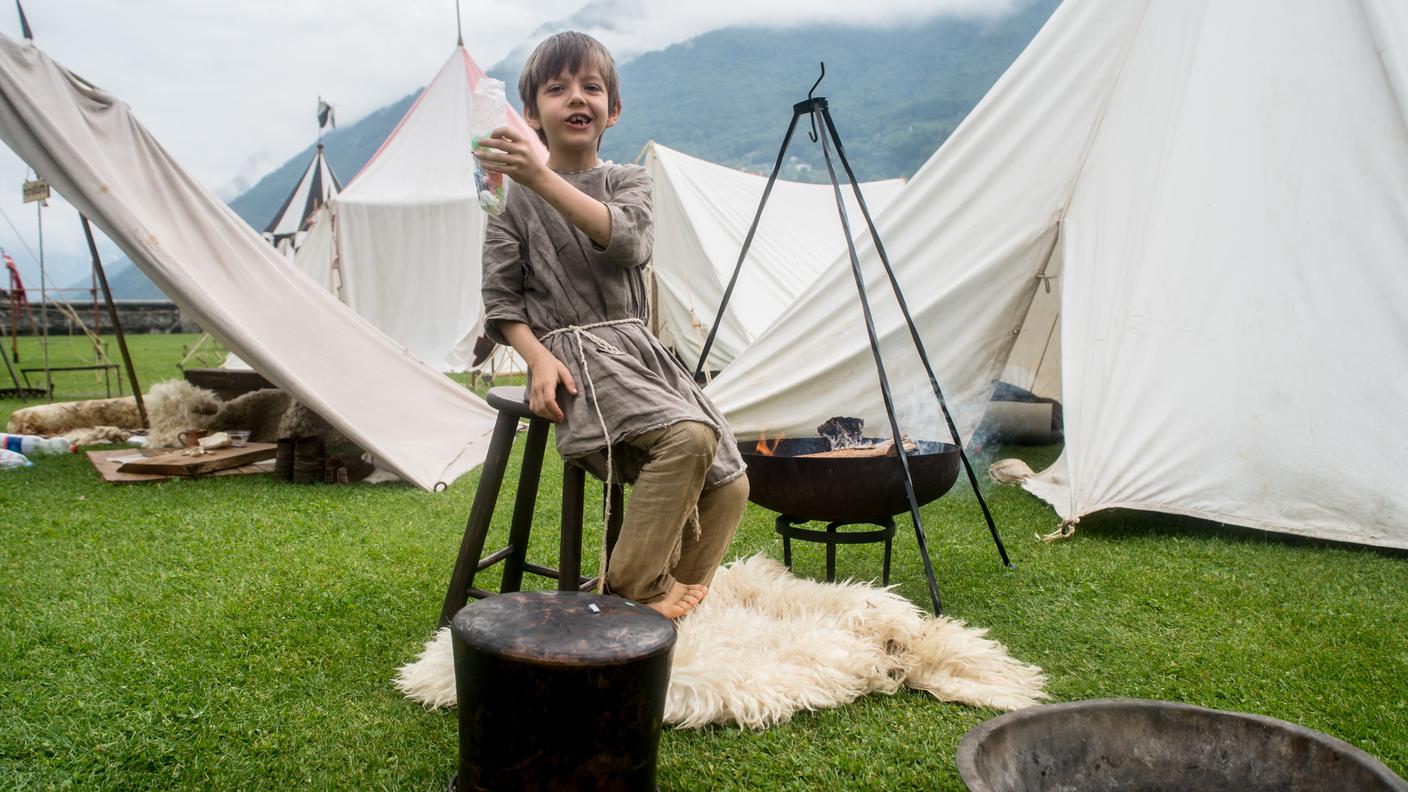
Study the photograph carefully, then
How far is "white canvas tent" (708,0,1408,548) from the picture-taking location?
2.99 m

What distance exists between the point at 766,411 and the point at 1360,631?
96.6 inches

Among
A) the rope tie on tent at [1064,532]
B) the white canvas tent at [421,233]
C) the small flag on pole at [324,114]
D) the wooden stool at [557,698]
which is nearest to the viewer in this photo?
the wooden stool at [557,698]

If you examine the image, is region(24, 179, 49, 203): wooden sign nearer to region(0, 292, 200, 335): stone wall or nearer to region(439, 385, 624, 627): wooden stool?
region(439, 385, 624, 627): wooden stool

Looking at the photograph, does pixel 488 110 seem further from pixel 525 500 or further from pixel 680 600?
pixel 680 600

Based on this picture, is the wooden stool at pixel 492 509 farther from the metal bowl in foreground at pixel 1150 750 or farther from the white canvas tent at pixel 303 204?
the white canvas tent at pixel 303 204

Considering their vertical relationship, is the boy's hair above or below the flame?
above

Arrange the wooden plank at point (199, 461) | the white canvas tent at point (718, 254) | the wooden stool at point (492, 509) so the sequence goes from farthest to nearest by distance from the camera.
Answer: the white canvas tent at point (718, 254) → the wooden plank at point (199, 461) → the wooden stool at point (492, 509)

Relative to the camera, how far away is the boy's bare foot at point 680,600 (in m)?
1.86

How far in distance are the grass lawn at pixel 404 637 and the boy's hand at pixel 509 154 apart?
1068mm

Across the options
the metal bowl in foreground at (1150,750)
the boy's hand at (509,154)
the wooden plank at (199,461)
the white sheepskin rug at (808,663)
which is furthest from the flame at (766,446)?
the wooden plank at (199,461)

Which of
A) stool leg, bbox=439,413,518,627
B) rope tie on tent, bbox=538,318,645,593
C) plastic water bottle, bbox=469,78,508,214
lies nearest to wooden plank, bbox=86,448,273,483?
stool leg, bbox=439,413,518,627

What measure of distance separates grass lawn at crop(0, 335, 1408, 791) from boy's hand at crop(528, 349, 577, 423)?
65 centimetres

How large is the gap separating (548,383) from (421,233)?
8.55m

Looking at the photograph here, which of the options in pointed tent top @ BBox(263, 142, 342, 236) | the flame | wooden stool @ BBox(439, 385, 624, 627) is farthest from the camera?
pointed tent top @ BBox(263, 142, 342, 236)
